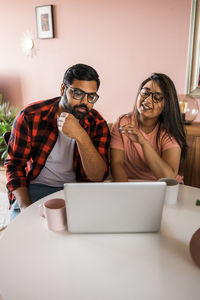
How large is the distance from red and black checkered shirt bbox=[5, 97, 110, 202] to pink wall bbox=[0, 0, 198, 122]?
1.39 meters

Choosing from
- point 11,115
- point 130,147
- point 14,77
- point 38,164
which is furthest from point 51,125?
point 14,77

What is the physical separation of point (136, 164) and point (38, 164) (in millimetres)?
595

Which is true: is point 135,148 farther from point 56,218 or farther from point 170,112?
point 56,218

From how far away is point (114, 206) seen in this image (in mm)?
729

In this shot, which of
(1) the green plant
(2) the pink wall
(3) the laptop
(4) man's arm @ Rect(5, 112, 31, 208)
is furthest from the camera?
(1) the green plant

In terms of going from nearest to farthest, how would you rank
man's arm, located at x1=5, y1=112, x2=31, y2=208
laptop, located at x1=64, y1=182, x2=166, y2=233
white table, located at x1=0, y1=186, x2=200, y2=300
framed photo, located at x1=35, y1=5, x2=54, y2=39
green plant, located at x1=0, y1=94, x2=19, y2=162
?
white table, located at x1=0, y1=186, x2=200, y2=300
laptop, located at x1=64, y1=182, x2=166, y2=233
man's arm, located at x1=5, y1=112, x2=31, y2=208
framed photo, located at x1=35, y1=5, x2=54, y2=39
green plant, located at x1=0, y1=94, x2=19, y2=162

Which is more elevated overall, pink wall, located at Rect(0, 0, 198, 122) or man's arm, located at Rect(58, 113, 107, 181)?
pink wall, located at Rect(0, 0, 198, 122)

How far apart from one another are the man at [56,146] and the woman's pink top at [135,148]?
0.10 m

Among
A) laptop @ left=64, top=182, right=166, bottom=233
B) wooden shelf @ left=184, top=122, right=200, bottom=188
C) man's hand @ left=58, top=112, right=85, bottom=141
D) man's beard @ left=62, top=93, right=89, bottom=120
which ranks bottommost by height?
wooden shelf @ left=184, top=122, right=200, bottom=188

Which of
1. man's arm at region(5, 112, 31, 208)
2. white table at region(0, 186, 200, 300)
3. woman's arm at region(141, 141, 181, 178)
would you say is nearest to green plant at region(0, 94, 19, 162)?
man's arm at region(5, 112, 31, 208)

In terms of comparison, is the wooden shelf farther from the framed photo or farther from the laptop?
the framed photo

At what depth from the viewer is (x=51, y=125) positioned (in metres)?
1.36

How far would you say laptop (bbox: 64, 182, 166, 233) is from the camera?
27.8 inches

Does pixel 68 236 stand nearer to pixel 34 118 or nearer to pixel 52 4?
pixel 34 118
